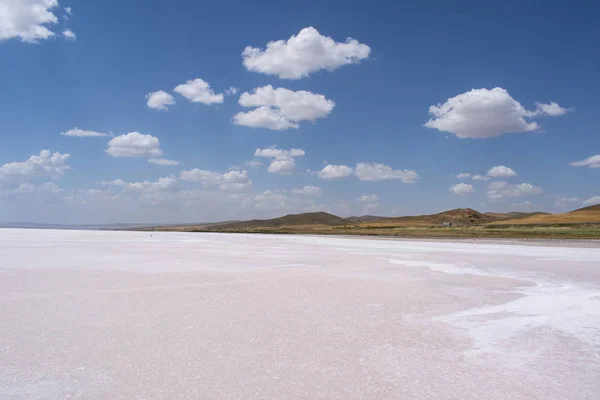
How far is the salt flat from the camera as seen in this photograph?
216 inches

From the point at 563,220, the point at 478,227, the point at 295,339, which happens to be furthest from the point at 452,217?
the point at 295,339

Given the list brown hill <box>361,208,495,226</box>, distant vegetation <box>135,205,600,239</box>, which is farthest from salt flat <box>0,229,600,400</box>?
brown hill <box>361,208,495,226</box>

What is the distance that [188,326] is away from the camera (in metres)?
8.29

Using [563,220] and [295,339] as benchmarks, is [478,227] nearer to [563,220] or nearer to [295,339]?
[563,220]

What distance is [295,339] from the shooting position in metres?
7.53

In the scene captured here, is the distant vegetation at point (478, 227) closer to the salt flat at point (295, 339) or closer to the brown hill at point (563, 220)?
the brown hill at point (563, 220)

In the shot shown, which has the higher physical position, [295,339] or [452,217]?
[452,217]

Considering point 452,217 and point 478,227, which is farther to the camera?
point 452,217

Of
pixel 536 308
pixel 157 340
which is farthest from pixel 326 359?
pixel 536 308

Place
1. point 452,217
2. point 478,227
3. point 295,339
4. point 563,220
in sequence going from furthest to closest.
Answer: point 452,217
point 563,220
point 478,227
point 295,339

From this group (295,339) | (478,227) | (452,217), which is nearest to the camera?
(295,339)

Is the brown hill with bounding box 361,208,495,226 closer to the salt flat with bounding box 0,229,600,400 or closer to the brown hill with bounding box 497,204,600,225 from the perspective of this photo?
the brown hill with bounding box 497,204,600,225

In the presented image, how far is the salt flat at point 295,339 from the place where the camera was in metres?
5.48

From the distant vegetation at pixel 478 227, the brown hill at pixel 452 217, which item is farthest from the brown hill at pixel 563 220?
the brown hill at pixel 452 217
